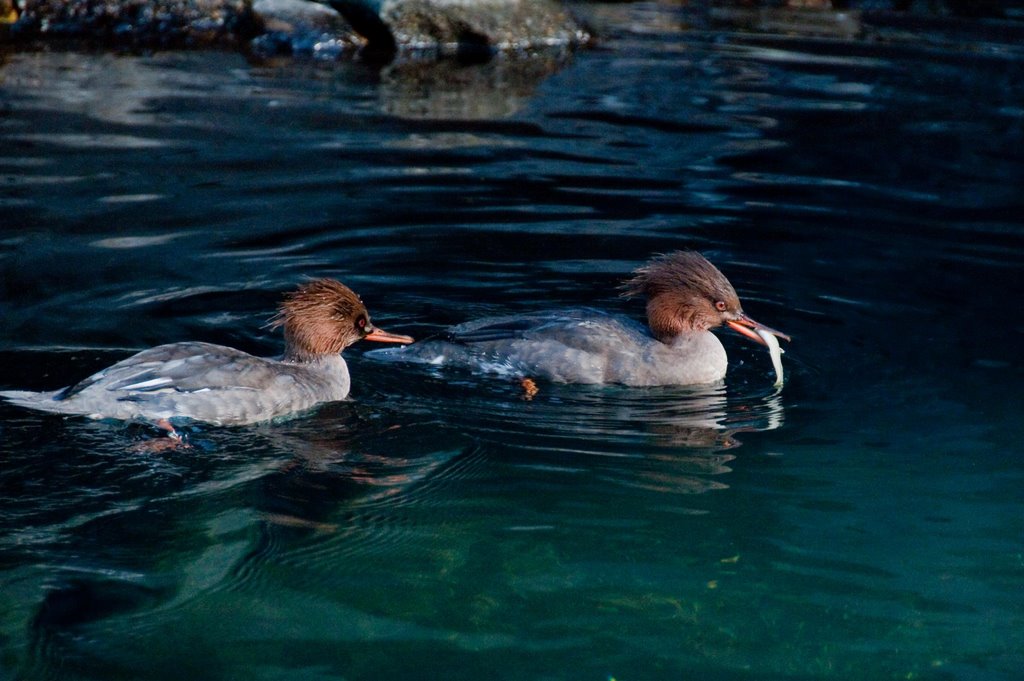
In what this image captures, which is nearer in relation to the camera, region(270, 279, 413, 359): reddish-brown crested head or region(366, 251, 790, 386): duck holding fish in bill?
region(270, 279, 413, 359): reddish-brown crested head

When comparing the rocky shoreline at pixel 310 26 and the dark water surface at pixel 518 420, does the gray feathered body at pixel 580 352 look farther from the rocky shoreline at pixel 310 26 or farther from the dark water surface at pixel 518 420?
the rocky shoreline at pixel 310 26

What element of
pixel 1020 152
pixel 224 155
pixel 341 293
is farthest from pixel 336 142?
pixel 1020 152

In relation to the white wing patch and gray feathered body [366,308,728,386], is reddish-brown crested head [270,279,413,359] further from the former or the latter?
the white wing patch

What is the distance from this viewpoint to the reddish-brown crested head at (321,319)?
718 cm

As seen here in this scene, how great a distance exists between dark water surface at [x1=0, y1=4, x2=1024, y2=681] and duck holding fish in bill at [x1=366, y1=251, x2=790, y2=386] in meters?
0.20

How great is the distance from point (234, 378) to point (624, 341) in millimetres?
2334

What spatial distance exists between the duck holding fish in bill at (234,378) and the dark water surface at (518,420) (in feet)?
0.46

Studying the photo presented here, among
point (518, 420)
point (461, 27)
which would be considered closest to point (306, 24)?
point (461, 27)

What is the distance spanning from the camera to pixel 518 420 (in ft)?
Result: 21.9

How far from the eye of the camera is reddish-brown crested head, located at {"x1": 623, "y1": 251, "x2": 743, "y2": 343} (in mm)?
7555

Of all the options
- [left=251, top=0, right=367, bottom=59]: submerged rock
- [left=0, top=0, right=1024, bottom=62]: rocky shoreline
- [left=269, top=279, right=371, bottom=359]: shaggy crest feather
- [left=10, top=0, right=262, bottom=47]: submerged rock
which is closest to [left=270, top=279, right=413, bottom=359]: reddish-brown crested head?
[left=269, top=279, right=371, bottom=359]: shaggy crest feather

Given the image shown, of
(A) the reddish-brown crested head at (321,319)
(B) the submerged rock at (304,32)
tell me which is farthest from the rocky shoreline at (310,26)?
(A) the reddish-brown crested head at (321,319)

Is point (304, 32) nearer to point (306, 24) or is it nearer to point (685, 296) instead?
point (306, 24)

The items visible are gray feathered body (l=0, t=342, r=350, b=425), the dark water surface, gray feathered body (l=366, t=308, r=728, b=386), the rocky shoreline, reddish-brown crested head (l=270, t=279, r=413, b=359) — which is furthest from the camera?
the rocky shoreline
